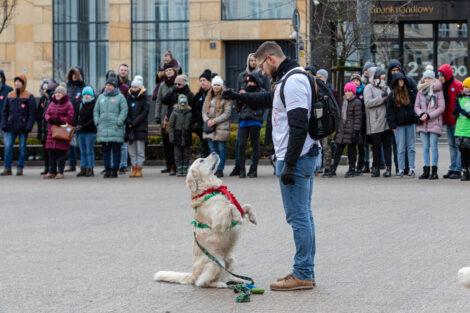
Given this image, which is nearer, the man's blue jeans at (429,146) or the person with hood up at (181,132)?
the man's blue jeans at (429,146)

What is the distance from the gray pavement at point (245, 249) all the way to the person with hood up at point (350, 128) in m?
1.79

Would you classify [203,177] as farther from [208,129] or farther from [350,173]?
[350,173]

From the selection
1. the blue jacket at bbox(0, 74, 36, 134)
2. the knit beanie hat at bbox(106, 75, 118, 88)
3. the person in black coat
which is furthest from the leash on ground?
the blue jacket at bbox(0, 74, 36, 134)

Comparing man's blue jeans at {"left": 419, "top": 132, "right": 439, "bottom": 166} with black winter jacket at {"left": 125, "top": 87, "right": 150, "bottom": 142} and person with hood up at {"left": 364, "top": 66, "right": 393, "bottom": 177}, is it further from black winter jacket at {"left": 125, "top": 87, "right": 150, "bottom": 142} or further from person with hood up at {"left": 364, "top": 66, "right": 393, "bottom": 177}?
black winter jacket at {"left": 125, "top": 87, "right": 150, "bottom": 142}

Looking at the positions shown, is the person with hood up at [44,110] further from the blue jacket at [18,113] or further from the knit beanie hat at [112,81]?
the knit beanie hat at [112,81]

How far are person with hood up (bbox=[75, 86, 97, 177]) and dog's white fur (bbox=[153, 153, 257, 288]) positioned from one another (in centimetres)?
1103

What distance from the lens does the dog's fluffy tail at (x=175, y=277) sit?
6871 millimetres

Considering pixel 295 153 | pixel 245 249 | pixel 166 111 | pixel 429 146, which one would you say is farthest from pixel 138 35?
pixel 295 153

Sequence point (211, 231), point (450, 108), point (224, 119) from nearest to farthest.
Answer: point (211, 231)
point (450, 108)
point (224, 119)

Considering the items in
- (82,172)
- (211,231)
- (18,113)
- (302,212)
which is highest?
(18,113)

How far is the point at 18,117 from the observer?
18.2m

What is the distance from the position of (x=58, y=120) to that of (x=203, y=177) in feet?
36.2

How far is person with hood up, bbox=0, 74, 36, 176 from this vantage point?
18.2 meters

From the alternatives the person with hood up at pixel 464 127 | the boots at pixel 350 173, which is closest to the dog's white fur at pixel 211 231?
the person with hood up at pixel 464 127
